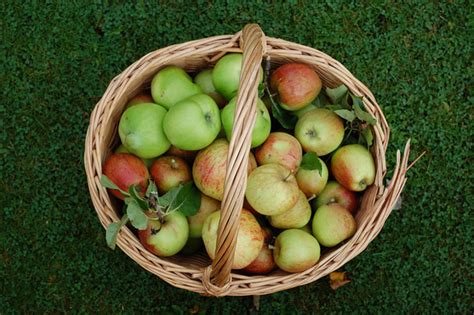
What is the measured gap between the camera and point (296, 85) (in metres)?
1.96

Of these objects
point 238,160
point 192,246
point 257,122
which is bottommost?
point 192,246

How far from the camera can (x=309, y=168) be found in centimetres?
187

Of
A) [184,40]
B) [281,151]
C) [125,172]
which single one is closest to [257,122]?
[281,151]

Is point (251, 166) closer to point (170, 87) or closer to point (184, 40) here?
point (170, 87)

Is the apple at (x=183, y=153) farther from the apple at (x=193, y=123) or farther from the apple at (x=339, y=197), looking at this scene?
the apple at (x=339, y=197)

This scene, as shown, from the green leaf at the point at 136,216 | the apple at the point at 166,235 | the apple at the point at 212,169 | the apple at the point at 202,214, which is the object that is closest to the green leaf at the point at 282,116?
the apple at the point at 212,169

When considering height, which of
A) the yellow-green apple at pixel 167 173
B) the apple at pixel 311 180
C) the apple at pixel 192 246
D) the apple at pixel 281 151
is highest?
the apple at pixel 281 151

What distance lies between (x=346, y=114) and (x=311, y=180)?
0.25m

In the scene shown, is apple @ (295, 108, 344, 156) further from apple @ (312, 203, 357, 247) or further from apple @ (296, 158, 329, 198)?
apple @ (312, 203, 357, 247)

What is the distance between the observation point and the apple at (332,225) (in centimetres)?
189

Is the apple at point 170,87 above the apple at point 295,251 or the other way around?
above

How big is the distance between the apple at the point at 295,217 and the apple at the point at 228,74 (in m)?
0.42

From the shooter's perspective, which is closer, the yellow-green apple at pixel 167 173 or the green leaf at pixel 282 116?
the yellow-green apple at pixel 167 173

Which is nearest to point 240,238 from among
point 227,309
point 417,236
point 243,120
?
point 243,120
